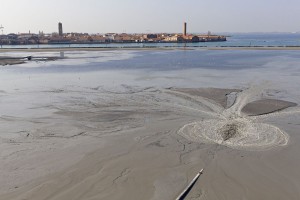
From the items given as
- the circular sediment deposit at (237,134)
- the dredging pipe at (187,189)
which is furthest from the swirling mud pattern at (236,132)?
the dredging pipe at (187,189)

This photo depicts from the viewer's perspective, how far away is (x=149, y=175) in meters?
11.0

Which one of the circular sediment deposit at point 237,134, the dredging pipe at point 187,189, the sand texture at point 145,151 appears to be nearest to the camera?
the dredging pipe at point 187,189

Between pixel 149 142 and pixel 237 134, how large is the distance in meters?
3.98

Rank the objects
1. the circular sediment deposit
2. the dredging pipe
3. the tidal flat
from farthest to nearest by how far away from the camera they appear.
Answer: the circular sediment deposit, the tidal flat, the dredging pipe

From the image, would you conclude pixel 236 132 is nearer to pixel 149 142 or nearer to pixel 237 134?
pixel 237 134

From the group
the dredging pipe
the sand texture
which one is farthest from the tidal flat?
the dredging pipe

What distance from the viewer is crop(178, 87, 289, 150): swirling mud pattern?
1382 centimetres

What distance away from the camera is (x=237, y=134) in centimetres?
1494

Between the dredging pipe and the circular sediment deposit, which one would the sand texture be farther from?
the dredging pipe

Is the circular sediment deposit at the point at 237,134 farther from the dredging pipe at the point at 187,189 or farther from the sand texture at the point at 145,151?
the dredging pipe at the point at 187,189

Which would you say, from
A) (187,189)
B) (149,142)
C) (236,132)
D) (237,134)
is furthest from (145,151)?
(236,132)

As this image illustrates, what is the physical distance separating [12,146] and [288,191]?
10.3 metres

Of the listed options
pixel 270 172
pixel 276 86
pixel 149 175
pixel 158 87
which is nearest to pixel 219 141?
pixel 270 172

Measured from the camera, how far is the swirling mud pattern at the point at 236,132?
45.4 ft
